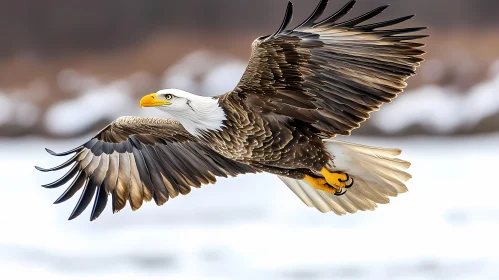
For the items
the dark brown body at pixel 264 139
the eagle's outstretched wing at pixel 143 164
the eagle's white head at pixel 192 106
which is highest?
the eagle's outstretched wing at pixel 143 164

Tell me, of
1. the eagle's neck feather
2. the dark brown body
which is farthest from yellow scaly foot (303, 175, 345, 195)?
the eagle's neck feather

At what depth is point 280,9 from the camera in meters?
5.54

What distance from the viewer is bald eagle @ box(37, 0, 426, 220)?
10.7ft

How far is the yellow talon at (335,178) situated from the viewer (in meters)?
3.73

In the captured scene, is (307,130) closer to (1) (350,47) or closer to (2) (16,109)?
(1) (350,47)

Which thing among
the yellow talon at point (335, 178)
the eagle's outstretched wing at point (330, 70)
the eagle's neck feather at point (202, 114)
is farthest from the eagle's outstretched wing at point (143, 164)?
the eagle's outstretched wing at point (330, 70)

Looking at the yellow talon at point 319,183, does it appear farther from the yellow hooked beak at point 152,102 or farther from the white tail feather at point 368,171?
the yellow hooked beak at point 152,102

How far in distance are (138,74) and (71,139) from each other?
2.18 ft

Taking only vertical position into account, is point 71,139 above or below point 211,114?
above

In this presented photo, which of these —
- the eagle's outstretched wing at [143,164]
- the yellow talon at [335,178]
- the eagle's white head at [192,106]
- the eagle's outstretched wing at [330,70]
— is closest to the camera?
the eagle's outstretched wing at [330,70]

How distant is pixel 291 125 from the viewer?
3.51 meters

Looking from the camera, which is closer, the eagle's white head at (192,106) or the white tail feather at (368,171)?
the eagle's white head at (192,106)

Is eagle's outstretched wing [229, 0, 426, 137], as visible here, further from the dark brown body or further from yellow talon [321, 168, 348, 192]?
yellow talon [321, 168, 348, 192]

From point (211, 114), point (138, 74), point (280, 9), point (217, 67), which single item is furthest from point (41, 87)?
point (211, 114)
